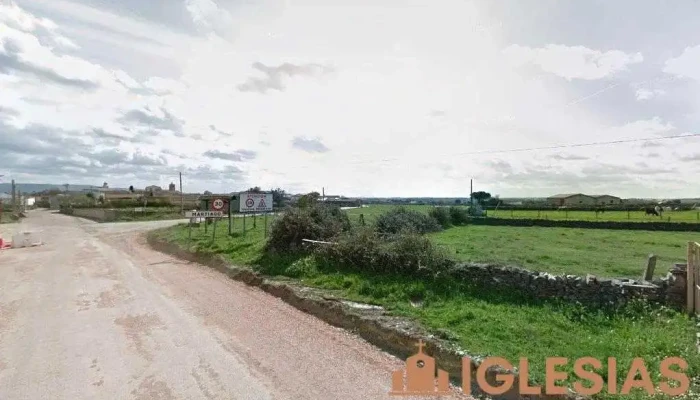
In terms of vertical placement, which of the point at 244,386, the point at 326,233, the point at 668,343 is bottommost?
the point at 244,386

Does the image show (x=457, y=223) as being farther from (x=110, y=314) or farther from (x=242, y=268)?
(x=110, y=314)

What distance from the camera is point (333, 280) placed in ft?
32.7

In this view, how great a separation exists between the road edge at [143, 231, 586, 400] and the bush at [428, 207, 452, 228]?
18.4 metres

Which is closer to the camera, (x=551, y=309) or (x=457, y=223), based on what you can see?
(x=551, y=309)

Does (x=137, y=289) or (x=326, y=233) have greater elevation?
(x=326, y=233)

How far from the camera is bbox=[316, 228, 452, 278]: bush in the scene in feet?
31.0

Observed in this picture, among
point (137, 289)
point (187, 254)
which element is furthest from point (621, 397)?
point (187, 254)

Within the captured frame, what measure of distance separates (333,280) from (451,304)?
3.33 m

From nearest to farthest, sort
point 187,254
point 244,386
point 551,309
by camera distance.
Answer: point 244,386 < point 551,309 < point 187,254

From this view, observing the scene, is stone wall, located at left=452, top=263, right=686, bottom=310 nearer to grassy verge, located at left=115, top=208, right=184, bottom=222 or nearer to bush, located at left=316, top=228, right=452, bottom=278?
bush, located at left=316, top=228, right=452, bottom=278

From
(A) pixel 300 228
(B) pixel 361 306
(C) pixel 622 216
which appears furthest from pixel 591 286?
(C) pixel 622 216

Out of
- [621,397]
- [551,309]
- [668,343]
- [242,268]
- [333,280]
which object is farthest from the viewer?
[242,268]

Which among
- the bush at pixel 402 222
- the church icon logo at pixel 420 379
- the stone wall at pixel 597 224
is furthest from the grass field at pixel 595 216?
the church icon logo at pixel 420 379

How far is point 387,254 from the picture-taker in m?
10.1
